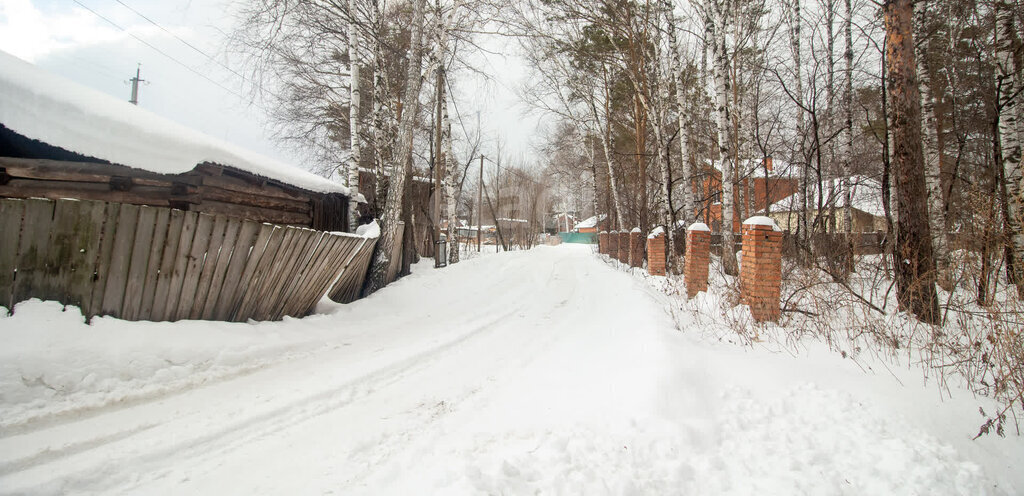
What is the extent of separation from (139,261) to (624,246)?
1385 centimetres

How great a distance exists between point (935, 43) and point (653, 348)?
36.5 ft

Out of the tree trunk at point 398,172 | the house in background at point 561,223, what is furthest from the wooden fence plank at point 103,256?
the house in background at point 561,223

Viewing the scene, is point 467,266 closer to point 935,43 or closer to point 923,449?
point 923,449

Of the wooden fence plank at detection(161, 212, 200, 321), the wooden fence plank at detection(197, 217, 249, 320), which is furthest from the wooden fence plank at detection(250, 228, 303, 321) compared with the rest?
the wooden fence plank at detection(161, 212, 200, 321)

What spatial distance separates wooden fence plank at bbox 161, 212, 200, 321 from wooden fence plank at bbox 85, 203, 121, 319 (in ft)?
1.40

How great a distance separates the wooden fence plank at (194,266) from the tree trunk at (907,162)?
23.0ft

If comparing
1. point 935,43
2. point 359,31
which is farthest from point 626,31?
point 935,43

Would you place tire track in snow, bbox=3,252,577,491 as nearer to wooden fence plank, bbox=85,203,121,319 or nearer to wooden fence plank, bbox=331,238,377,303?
wooden fence plank, bbox=85,203,121,319

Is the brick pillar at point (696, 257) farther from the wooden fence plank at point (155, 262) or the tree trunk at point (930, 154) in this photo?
the wooden fence plank at point (155, 262)

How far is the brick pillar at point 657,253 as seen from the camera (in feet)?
30.8

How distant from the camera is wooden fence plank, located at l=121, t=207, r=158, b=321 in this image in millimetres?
3316

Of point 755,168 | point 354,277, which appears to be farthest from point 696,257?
point 354,277

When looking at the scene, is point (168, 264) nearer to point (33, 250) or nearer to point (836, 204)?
point (33, 250)

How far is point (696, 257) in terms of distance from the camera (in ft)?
23.1
